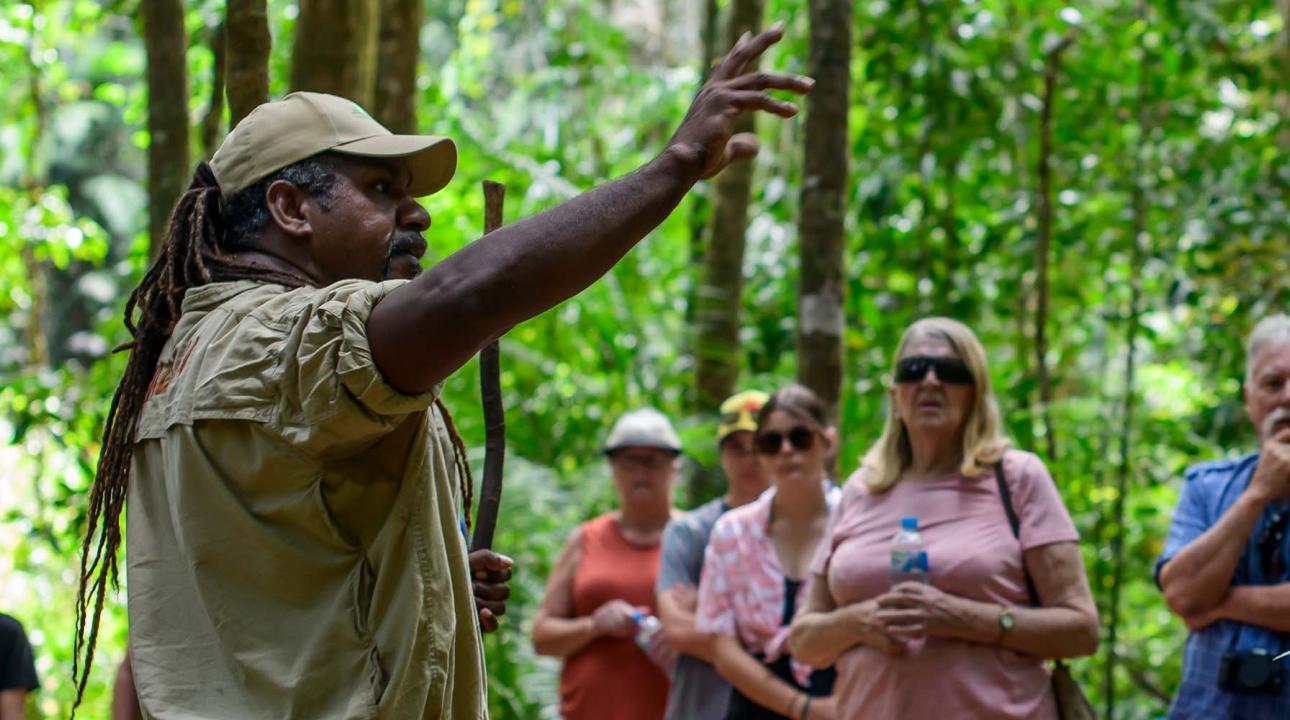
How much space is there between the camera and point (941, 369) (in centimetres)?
507

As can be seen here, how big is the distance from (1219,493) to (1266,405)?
0.34 m

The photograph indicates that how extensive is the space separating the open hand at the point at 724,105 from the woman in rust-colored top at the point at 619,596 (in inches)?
166

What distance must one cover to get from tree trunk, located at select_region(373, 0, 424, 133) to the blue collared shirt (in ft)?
11.9

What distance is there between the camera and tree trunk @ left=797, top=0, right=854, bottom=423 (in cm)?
657

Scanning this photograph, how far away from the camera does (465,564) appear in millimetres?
2604

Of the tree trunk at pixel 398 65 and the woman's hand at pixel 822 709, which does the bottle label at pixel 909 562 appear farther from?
the tree trunk at pixel 398 65

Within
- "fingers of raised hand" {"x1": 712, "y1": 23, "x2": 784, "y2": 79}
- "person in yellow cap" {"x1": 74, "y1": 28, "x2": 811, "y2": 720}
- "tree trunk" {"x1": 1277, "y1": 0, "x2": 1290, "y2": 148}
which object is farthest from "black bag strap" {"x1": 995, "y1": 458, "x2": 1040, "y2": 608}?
"tree trunk" {"x1": 1277, "y1": 0, "x2": 1290, "y2": 148}

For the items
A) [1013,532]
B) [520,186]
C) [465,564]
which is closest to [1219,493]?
[1013,532]

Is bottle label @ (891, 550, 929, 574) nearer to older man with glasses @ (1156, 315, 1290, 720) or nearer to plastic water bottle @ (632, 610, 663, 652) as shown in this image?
older man with glasses @ (1156, 315, 1290, 720)

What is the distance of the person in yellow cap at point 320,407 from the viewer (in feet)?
7.29

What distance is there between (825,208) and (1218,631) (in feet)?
8.60

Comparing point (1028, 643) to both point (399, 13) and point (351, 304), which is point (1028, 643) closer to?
point (351, 304)

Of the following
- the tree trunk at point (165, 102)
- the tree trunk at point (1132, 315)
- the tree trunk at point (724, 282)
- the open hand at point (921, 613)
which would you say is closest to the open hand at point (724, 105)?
the open hand at point (921, 613)

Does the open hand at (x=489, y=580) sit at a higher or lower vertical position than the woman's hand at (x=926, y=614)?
higher
